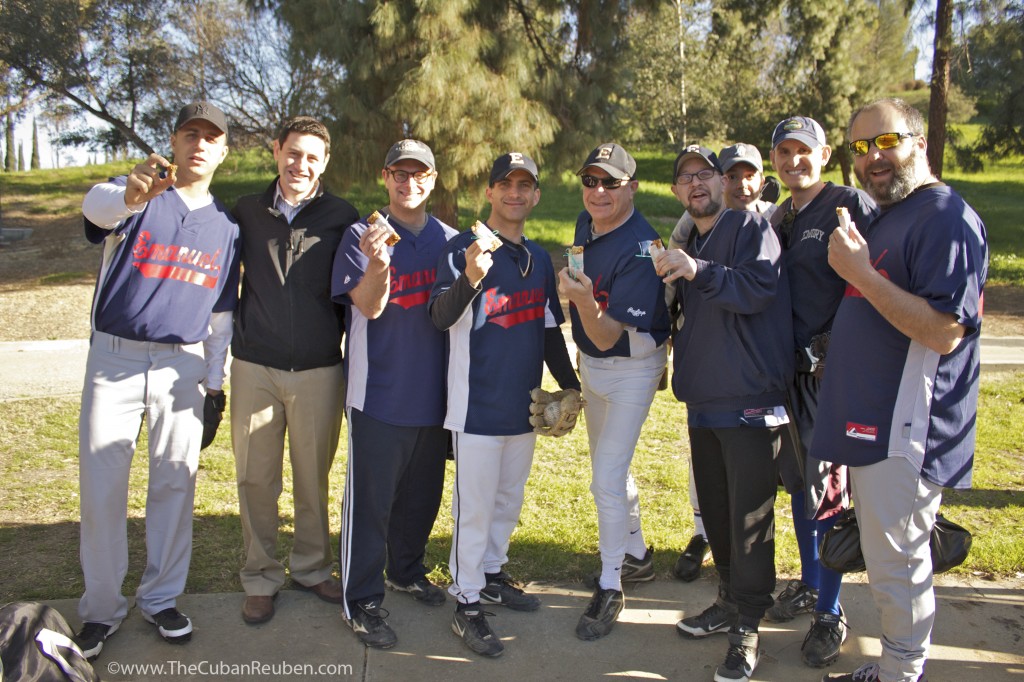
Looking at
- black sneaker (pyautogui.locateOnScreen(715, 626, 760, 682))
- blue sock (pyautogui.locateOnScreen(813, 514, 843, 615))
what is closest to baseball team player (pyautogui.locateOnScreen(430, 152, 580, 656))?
black sneaker (pyautogui.locateOnScreen(715, 626, 760, 682))

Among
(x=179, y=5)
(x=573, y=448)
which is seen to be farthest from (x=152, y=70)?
(x=573, y=448)

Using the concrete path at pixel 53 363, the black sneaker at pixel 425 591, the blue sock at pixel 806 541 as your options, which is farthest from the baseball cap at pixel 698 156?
the concrete path at pixel 53 363

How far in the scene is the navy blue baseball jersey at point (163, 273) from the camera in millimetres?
3420

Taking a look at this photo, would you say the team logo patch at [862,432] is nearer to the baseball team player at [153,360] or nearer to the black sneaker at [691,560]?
the black sneaker at [691,560]

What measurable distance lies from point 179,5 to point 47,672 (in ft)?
48.8

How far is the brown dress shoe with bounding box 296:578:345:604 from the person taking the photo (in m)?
3.94

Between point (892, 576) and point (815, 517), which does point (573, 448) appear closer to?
point (815, 517)

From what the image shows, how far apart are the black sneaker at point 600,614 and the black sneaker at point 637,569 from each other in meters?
0.37

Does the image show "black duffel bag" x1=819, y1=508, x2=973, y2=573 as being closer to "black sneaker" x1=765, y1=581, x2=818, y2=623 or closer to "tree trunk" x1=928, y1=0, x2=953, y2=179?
"black sneaker" x1=765, y1=581, x2=818, y2=623

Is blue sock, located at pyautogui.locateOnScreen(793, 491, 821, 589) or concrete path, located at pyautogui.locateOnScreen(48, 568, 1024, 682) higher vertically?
blue sock, located at pyautogui.locateOnScreen(793, 491, 821, 589)

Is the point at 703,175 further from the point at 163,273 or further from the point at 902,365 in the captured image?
the point at 163,273

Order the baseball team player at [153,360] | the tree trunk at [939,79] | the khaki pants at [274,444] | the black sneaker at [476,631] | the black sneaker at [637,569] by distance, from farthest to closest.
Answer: the tree trunk at [939,79]
the black sneaker at [637,569]
the khaki pants at [274,444]
the black sneaker at [476,631]
the baseball team player at [153,360]

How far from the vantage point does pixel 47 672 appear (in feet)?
9.37

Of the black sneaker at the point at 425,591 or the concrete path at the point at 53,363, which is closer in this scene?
the black sneaker at the point at 425,591
